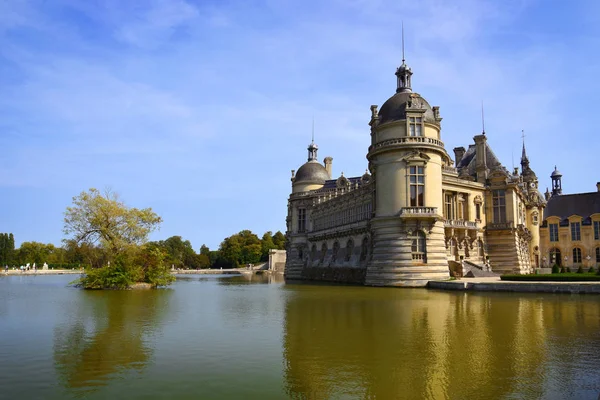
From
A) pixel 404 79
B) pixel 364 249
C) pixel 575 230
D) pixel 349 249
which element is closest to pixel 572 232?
pixel 575 230

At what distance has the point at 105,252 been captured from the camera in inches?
1671

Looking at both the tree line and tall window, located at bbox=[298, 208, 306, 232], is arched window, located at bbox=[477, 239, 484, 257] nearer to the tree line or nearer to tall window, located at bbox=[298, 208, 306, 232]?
tall window, located at bbox=[298, 208, 306, 232]

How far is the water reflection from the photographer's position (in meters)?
11.3

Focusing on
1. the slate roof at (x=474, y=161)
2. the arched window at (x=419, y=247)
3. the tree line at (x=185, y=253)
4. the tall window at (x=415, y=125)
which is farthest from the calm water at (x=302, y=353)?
the tree line at (x=185, y=253)

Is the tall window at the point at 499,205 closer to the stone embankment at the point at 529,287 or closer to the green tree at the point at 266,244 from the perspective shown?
the stone embankment at the point at 529,287

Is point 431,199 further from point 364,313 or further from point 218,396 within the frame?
point 218,396

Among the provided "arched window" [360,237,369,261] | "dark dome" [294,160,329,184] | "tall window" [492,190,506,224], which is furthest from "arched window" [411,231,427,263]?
"dark dome" [294,160,329,184]

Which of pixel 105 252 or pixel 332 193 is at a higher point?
pixel 332 193

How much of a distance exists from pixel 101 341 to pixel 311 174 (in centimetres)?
6216

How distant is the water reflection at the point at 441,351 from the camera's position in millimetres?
11305

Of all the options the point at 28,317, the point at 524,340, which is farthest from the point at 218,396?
the point at 28,317

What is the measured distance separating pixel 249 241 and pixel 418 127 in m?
97.1

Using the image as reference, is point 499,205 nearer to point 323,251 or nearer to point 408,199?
point 408,199

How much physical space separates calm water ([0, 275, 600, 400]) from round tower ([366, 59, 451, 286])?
51.7ft
